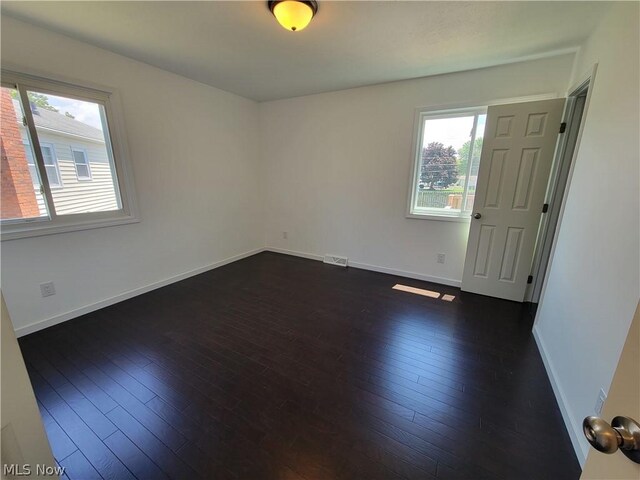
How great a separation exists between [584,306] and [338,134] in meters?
3.29

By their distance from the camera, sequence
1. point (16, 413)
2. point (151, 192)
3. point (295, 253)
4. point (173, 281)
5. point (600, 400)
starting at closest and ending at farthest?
point (16, 413) → point (600, 400) → point (151, 192) → point (173, 281) → point (295, 253)

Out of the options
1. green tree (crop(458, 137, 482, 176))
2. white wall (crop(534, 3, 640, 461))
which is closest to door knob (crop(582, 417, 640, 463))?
white wall (crop(534, 3, 640, 461))

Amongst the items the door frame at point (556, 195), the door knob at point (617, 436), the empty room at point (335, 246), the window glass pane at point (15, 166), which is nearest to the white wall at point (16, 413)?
the empty room at point (335, 246)

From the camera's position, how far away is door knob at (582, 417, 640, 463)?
48 centimetres

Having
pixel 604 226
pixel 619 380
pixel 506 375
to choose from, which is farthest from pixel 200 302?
pixel 604 226

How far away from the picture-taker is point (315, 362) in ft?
6.64

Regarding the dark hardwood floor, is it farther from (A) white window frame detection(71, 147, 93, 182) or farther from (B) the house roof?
(B) the house roof

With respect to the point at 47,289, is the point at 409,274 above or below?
below

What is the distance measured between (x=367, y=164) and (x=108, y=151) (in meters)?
3.07

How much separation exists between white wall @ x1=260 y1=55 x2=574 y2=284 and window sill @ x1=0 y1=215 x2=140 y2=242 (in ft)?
8.11

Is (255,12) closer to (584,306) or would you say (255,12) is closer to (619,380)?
(619,380)

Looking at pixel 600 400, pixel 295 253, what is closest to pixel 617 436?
pixel 600 400

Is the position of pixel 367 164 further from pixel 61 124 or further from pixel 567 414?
pixel 61 124

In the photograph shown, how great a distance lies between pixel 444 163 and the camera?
3.29 metres
